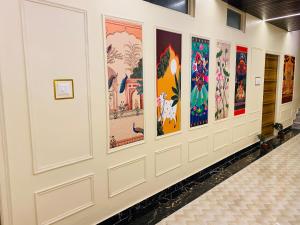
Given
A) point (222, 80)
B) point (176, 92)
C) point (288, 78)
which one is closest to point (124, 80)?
point (176, 92)

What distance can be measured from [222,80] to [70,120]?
9.80 feet

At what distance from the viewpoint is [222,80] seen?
4.27 m

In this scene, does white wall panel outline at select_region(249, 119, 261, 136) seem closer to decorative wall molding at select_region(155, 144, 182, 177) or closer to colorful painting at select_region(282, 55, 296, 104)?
colorful painting at select_region(282, 55, 296, 104)

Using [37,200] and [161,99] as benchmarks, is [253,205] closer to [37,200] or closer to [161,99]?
[161,99]

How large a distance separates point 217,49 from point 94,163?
112 inches

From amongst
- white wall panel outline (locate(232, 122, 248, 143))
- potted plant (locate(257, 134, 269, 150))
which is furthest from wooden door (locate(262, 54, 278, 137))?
white wall panel outline (locate(232, 122, 248, 143))

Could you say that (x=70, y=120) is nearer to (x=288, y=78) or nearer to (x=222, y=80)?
(x=222, y=80)

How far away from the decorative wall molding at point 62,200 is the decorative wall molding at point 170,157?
1.02 meters

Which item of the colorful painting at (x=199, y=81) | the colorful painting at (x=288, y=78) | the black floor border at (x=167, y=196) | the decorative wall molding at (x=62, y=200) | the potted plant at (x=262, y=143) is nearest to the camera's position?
the decorative wall molding at (x=62, y=200)

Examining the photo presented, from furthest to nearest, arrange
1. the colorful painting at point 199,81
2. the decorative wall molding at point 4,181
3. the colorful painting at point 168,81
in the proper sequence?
the colorful painting at point 199,81
the colorful painting at point 168,81
the decorative wall molding at point 4,181

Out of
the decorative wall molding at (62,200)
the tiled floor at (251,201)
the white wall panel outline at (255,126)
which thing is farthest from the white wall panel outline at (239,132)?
the decorative wall molding at (62,200)

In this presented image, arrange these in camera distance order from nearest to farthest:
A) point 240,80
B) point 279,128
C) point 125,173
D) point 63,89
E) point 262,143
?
point 63,89, point 125,173, point 240,80, point 262,143, point 279,128

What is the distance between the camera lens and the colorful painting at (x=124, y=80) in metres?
2.50

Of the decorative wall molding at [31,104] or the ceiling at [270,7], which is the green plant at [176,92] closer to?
the decorative wall molding at [31,104]
